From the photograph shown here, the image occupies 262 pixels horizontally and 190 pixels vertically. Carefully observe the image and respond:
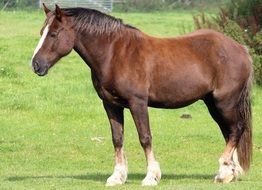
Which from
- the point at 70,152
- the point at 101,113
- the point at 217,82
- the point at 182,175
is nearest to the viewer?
the point at 217,82

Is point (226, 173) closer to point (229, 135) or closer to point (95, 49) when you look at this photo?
point (229, 135)

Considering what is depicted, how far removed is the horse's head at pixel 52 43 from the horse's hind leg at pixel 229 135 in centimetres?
202

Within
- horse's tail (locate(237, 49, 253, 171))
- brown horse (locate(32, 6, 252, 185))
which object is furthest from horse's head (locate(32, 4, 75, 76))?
horse's tail (locate(237, 49, 253, 171))

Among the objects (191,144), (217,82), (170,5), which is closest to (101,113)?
(191,144)

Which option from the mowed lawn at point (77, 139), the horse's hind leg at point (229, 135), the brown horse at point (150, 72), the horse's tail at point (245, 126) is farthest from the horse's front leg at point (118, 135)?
the horse's tail at point (245, 126)

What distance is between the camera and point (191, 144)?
563 inches

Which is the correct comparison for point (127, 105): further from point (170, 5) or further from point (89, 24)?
point (170, 5)

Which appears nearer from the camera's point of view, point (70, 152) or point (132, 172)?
point (132, 172)

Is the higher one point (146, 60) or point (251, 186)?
point (146, 60)

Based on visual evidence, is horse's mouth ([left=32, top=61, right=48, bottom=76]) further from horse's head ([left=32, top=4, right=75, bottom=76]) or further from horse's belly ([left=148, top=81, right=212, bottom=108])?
horse's belly ([left=148, top=81, right=212, bottom=108])

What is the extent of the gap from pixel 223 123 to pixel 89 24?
7.32ft

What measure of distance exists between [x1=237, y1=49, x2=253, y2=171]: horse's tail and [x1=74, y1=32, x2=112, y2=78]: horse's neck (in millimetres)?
1883

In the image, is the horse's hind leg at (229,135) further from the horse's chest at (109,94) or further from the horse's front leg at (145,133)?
the horse's chest at (109,94)

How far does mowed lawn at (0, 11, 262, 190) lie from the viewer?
35.6 ft
